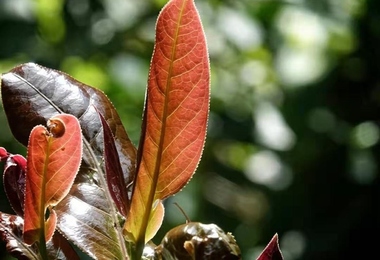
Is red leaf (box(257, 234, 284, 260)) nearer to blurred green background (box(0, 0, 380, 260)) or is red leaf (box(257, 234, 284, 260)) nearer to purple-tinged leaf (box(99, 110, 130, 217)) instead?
purple-tinged leaf (box(99, 110, 130, 217))

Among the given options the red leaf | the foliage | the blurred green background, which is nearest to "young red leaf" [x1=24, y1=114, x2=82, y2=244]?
the foliage

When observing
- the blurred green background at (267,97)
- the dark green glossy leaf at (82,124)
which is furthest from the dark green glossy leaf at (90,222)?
the blurred green background at (267,97)

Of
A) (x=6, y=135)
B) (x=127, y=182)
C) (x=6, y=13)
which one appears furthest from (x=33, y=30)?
(x=127, y=182)

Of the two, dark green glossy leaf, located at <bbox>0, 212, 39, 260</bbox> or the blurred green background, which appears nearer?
dark green glossy leaf, located at <bbox>0, 212, 39, 260</bbox>

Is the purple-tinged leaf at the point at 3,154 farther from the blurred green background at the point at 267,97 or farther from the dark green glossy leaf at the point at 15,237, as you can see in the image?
the blurred green background at the point at 267,97

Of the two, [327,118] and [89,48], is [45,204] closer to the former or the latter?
[89,48]

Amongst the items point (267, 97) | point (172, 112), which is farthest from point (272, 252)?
point (267, 97)
